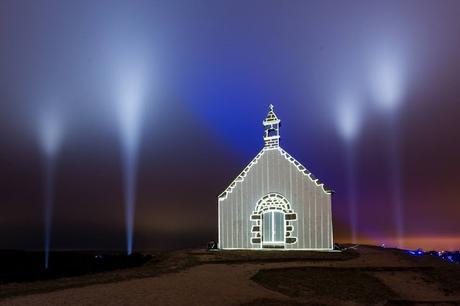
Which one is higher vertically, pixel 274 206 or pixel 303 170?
pixel 303 170

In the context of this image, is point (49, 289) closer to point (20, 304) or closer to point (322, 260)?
point (20, 304)

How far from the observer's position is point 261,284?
1861cm

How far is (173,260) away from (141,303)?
415 inches

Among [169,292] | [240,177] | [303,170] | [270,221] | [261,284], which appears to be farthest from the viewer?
[240,177]

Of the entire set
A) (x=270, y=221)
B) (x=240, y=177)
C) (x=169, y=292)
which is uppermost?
(x=240, y=177)

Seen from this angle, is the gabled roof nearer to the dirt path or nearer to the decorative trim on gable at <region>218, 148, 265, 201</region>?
the decorative trim on gable at <region>218, 148, 265, 201</region>

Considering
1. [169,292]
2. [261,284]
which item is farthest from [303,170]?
[169,292]

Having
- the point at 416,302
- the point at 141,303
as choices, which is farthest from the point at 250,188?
the point at 141,303

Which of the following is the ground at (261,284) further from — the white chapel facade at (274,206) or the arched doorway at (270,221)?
the arched doorway at (270,221)

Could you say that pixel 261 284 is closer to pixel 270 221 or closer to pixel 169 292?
pixel 169 292

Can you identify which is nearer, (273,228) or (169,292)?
(169,292)

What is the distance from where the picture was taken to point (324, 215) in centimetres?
2978

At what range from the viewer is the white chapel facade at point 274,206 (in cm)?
2995

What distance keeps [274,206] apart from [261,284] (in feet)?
42.0
